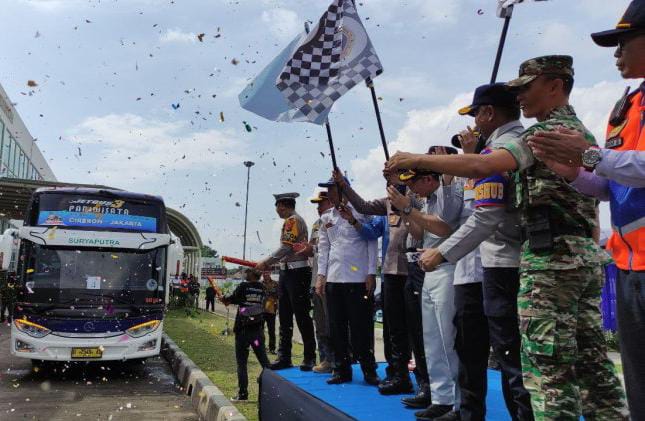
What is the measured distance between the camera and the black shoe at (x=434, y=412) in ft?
12.6

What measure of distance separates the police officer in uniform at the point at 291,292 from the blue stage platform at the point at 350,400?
895 mm

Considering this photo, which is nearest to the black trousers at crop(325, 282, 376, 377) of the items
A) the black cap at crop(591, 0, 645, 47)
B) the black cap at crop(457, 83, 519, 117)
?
the black cap at crop(457, 83, 519, 117)

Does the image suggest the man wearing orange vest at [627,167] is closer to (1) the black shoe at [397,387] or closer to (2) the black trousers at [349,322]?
(1) the black shoe at [397,387]

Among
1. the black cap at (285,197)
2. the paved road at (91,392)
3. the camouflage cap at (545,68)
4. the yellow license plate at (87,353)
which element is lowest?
the paved road at (91,392)

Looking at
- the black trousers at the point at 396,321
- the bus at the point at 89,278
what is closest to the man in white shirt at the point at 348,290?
the black trousers at the point at 396,321

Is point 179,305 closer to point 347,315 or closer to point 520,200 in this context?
point 347,315

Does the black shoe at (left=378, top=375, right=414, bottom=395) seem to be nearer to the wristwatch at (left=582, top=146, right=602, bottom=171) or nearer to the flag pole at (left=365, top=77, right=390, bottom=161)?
the flag pole at (left=365, top=77, right=390, bottom=161)

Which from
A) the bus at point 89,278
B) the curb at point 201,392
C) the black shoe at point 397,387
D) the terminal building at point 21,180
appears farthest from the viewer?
the terminal building at point 21,180

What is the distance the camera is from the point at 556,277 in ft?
8.14

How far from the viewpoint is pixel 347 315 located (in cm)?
556

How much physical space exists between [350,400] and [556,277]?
8.02 ft

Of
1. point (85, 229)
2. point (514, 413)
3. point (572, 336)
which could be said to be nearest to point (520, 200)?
point (572, 336)

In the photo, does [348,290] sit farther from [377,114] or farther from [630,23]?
[630,23]

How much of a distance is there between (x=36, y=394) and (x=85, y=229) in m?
2.78
